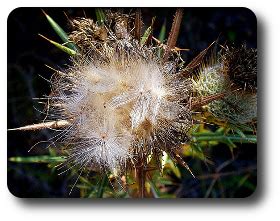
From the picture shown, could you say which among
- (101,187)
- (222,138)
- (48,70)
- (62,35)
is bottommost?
(101,187)

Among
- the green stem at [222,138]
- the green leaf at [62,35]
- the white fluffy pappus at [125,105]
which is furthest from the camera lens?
the green stem at [222,138]

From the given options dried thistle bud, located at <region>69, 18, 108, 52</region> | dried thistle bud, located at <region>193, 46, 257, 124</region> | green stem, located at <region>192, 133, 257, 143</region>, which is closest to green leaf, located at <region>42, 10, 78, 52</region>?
dried thistle bud, located at <region>69, 18, 108, 52</region>

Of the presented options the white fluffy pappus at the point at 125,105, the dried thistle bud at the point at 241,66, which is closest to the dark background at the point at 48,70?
the dried thistle bud at the point at 241,66

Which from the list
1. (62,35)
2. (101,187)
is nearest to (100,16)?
(62,35)

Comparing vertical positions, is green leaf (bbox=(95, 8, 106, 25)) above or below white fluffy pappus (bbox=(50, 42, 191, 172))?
above

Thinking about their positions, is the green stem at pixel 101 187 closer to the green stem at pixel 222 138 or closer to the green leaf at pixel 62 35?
the green stem at pixel 222 138

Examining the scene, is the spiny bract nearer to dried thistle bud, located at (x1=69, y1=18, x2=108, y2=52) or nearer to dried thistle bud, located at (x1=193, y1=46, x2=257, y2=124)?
dried thistle bud, located at (x1=69, y1=18, x2=108, y2=52)

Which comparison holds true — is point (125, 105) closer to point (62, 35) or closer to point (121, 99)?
point (121, 99)

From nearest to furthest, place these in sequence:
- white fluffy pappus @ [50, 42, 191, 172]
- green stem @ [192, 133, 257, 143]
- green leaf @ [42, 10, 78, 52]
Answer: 1. white fluffy pappus @ [50, 42, 191, 172]
2. green leaf @ [42, 10, 78, 52]
3. green stem @ [192, 133, 257, 143]

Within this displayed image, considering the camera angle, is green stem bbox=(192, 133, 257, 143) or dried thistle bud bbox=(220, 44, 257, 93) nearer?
dried thistle bud bbox=(220, 44, 257, 93)
